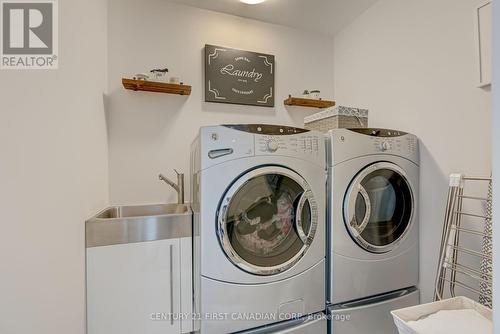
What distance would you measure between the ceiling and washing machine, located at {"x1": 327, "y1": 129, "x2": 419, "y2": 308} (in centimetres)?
118

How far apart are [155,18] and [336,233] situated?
1.95 meters

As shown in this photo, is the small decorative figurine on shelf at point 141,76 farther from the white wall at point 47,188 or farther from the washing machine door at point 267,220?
the washing machine door at point 267,220

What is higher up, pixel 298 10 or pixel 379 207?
pixel 298 10

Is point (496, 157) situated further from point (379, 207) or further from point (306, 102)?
point (306, 102)

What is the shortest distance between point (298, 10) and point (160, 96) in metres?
1.30

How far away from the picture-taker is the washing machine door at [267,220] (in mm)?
1214

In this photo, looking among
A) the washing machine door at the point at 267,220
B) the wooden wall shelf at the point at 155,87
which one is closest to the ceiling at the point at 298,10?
the wooden wall shelf at the point at 155,87

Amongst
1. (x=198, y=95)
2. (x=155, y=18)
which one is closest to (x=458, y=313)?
(x=198, y=95)

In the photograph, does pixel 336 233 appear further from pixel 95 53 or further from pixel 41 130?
pixel 95 53

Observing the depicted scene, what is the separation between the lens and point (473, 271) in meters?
1.29

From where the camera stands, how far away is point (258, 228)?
1.29 meters

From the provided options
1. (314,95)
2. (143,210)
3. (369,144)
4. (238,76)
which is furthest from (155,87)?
(369,144)

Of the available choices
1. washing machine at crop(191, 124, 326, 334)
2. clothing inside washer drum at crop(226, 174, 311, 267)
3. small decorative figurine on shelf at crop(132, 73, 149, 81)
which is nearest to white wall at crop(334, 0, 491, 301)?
washing machine at crop(191, 124, 326, 334)

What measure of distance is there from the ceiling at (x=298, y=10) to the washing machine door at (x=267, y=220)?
1.48 m
